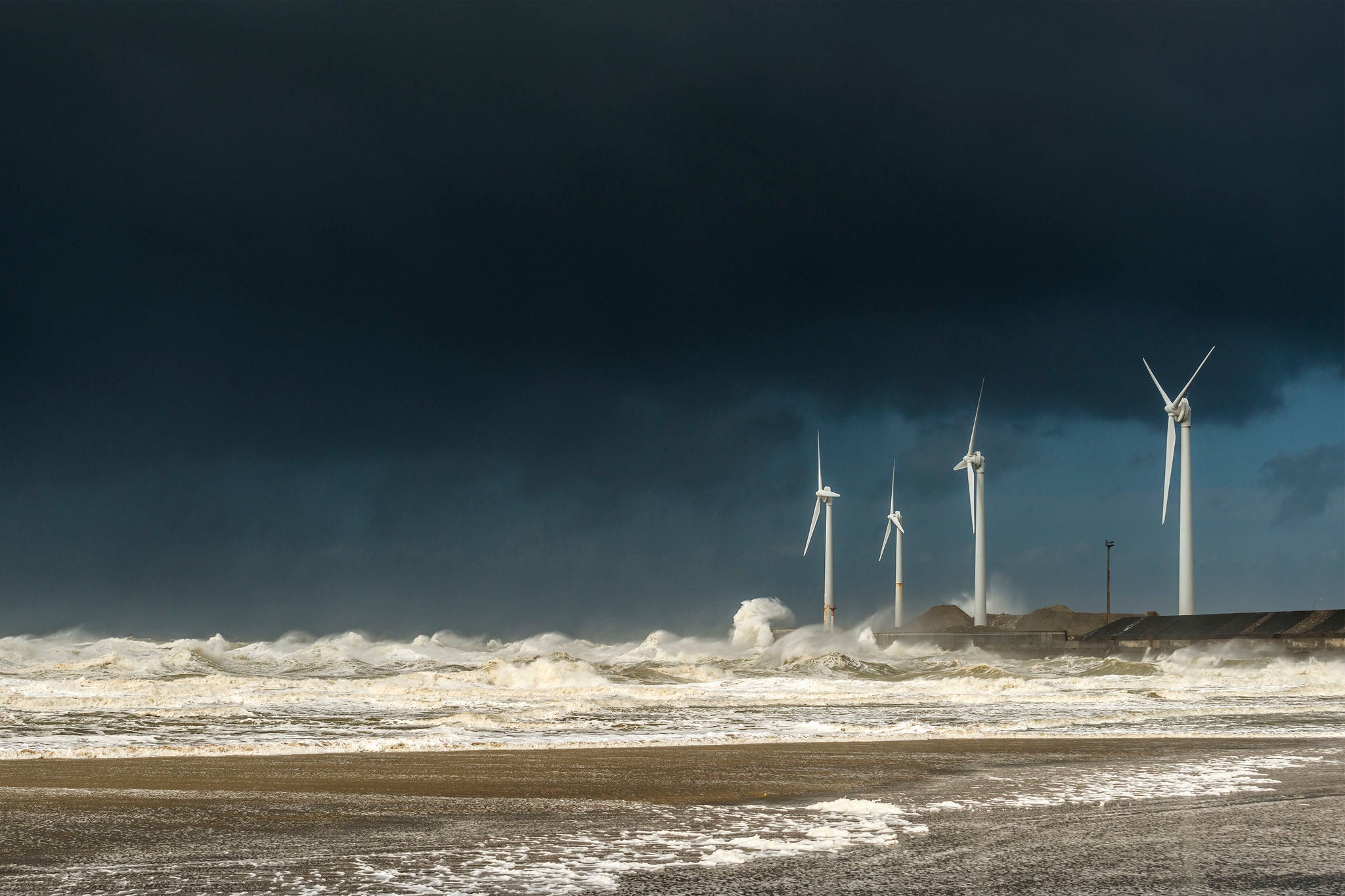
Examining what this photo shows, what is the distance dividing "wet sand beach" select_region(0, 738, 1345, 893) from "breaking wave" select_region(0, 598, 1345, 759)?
10.2 ft

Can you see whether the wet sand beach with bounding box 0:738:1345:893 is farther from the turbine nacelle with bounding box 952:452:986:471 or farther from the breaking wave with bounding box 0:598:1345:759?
the turbine nacelle with bounding box 952:452:986:471

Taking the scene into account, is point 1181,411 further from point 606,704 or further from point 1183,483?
point 606,704

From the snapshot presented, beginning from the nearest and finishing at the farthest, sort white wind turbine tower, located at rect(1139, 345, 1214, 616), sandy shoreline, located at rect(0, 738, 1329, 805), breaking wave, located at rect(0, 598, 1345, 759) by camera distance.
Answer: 1. sandy shoreline, located at rect(0, 738, 1329, 805)
2. breaking wave, located at rect(0, 598, 1345, 759)
3. white wind turbine tower, located at rect(1139, 345, 1214, 616)

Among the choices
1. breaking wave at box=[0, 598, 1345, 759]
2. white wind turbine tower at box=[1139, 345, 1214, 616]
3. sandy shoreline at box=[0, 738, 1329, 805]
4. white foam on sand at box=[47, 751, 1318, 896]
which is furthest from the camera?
white wind turbine tower at box=[1139, 345, 1214, 616]

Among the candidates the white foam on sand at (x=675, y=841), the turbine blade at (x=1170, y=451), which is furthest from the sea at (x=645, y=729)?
the turbine blade at (x=1170, y=451)

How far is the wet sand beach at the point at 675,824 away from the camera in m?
5.57

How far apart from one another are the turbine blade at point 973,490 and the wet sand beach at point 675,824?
229ft

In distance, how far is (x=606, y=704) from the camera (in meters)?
22.6

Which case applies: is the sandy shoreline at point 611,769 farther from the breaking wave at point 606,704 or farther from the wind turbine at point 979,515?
the wind turbine at point 979,515

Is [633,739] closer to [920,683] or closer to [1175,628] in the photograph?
[920,683]

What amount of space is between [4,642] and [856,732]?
6162 centimetres

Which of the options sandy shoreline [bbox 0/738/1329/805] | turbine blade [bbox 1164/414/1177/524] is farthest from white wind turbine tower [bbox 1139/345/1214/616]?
sandy shoreline [bbox 0/738/1329/805]

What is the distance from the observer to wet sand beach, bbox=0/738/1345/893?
5.57 meters

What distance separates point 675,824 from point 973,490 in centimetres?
7790
